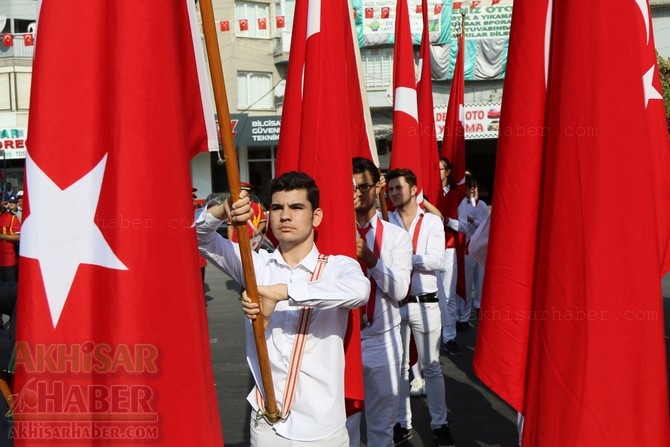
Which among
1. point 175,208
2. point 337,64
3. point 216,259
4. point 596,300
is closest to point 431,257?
point 337,64

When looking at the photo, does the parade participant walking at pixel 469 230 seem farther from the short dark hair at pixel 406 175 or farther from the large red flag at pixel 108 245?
the large red flag at pixel 108 245

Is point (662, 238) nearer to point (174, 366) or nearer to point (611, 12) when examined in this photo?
point (611, 12)

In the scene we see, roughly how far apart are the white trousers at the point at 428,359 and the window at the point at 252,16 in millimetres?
31595

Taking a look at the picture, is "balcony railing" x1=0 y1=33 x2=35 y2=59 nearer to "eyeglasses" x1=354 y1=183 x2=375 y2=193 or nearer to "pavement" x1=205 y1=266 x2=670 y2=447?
"pavement" x1=205 y1=266 x2=670 y2=447

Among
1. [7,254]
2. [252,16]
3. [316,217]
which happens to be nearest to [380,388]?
[316,217]

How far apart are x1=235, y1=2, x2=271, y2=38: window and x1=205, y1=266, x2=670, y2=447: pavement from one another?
27941mm

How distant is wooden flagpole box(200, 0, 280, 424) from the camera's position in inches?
117

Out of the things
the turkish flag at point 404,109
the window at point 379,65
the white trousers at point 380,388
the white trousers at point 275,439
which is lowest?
the white trousers at point 380,388

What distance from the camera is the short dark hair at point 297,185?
3.64 metres

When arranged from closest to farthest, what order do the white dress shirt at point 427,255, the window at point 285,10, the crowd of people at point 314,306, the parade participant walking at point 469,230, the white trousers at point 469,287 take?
the crowd of people at point 314,306, the white dress shirt at point 427,255, the parade participant walking at point 469,230, the white trousers at point 469,287, the window at point 285,10

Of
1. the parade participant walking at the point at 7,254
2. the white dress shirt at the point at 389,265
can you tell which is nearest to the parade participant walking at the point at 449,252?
the white dress shirt at the point at 389,265

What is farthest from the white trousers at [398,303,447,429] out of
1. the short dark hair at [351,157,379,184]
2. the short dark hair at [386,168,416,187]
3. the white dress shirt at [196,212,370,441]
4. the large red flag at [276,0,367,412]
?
the white dress shirt at [196,212,370,441]

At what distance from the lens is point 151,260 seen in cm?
285

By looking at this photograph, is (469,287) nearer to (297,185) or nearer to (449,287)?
(449,287)
